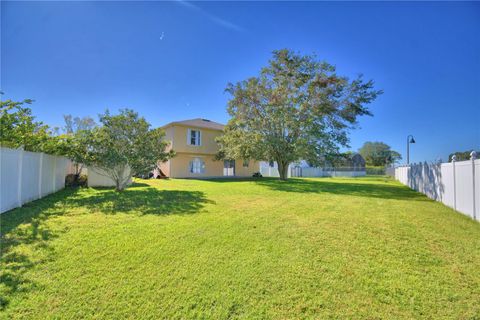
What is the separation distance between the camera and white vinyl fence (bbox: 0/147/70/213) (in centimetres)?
565

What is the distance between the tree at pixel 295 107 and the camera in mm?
16766

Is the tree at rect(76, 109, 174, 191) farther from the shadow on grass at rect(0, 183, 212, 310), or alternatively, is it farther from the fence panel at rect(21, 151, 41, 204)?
the shadow on grass at rect(0, 183, 212, 310)

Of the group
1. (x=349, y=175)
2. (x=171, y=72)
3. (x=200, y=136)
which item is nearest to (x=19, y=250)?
(x=171, y=72)

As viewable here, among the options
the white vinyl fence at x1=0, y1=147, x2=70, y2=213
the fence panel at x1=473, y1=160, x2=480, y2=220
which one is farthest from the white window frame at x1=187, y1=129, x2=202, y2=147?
the fence panel at x1=473, y1=160, x2=480, y2=220

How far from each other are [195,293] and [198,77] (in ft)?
41.6

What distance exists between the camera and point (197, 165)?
22375mm

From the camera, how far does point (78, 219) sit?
17.2 ft

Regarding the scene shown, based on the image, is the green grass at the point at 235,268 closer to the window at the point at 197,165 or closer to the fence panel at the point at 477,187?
the fence panel at the point at 477,187

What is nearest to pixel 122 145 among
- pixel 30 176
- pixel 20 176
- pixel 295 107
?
pixel 30 176

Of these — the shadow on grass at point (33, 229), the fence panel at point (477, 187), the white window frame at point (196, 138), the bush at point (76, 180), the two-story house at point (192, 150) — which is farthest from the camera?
the white window frame at point (196, 138)

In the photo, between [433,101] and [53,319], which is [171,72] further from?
[433,101]

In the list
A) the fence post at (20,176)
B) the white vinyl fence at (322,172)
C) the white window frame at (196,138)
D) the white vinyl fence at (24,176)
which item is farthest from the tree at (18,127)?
the white vinyl fence at (322,172)

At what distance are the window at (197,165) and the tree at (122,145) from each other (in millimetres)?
11539

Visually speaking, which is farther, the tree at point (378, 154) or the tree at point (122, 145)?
the tree at point (378, 154)
